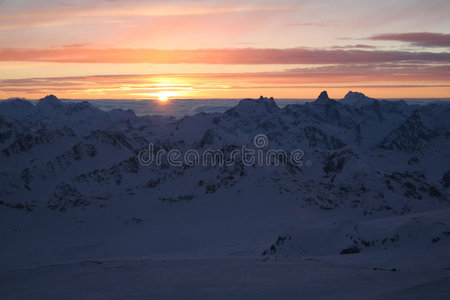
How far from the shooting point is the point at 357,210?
85.2 m

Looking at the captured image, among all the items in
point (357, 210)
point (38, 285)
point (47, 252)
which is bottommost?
point (47, 252)

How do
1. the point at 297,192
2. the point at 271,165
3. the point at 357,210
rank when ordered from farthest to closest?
the point at 271,165, the point at 297,192, the point at 357,210

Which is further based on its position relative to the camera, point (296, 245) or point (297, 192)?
point (297, 192)

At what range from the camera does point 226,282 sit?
18.9 metres

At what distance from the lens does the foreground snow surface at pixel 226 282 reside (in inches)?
637

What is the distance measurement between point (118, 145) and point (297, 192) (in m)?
80.5

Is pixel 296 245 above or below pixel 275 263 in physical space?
below

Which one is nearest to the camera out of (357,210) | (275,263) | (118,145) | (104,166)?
(275,263)

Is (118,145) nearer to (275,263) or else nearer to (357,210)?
(357,210)

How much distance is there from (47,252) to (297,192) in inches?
2196

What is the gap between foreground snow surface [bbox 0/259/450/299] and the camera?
16.2 metres

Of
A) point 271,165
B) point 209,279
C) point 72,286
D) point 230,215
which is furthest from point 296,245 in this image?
point 271,165

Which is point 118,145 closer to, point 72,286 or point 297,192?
point 297,192

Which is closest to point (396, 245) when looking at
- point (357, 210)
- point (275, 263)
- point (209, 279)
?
point (275, 263)
